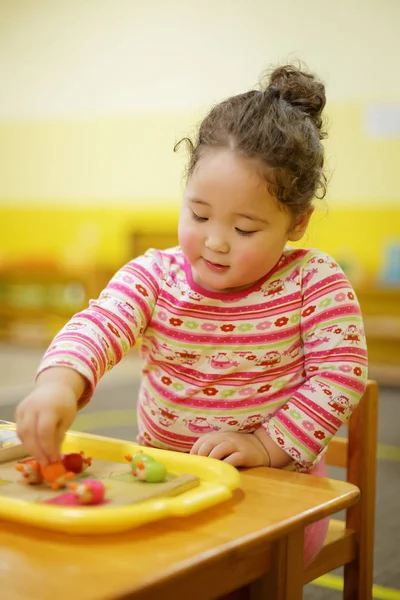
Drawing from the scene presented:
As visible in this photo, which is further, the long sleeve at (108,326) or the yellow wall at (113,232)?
the yellow wall at (113,232)

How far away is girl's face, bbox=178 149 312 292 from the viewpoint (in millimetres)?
882

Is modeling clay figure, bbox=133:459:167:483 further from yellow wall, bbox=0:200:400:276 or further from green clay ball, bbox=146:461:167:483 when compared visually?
yellow wall, bbox=0:200:400:276

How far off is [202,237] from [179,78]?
14.1 feet

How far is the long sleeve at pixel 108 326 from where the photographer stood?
0.81m

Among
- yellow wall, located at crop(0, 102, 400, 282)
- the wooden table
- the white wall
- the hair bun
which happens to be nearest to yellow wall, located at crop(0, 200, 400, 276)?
yellow wall, located at crop(0, 102, 400, 282)

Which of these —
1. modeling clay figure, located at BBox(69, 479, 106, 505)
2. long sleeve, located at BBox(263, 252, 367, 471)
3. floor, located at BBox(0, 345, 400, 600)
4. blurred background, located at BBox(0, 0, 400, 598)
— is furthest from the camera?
blurred background, located at BBox(0, 0, 400, 598)

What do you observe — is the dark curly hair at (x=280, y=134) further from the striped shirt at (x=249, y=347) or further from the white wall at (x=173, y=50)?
the white wall at (x=173, y=50)

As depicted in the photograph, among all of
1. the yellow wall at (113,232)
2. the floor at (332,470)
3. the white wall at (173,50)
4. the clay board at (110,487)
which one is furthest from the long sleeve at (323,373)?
the yellow wall at (113,232)

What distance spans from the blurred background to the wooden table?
312cm

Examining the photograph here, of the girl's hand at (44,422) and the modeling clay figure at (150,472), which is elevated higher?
the girl's hand at (44,422)

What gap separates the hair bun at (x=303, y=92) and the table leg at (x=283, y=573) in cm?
53

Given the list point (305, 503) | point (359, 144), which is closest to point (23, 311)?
point (359, 144)

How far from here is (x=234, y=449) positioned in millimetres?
870

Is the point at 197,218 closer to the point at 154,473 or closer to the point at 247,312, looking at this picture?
the point at 247,312
